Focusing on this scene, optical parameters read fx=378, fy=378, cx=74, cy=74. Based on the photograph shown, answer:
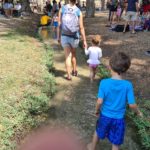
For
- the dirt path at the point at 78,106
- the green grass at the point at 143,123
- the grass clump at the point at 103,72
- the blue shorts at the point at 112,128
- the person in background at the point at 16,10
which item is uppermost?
the blue shorts at the point at 112,128

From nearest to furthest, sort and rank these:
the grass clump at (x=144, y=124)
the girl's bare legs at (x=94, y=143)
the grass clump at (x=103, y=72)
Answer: the girl's bare legs at (x=94, y=143) → the grass clump at (x=144, y=124) → the grass clump at (x=103, y=72)

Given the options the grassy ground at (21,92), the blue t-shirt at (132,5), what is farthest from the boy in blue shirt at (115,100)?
the blue t-shirt at (132,5)

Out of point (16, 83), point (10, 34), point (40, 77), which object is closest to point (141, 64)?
point (40, 77)

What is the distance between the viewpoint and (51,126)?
6.07m

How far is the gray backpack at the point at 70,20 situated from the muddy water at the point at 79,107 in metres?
1.15

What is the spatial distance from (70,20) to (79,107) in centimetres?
196

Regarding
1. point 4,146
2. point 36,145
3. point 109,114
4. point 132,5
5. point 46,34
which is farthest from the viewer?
point 46,34

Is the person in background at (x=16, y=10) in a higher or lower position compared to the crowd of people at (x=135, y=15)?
lower

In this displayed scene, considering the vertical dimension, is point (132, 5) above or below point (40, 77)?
above

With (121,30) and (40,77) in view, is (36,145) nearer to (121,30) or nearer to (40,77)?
(40,77)

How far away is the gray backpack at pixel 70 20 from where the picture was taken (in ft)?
25.5

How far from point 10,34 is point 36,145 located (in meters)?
9.61

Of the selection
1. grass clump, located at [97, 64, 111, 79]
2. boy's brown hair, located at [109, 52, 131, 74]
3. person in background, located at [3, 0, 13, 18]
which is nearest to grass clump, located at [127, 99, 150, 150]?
boy's brown hair, located at [109, 52, 131, 74]

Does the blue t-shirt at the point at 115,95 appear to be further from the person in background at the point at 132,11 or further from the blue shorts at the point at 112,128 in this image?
the person in background at the point at 132,11
